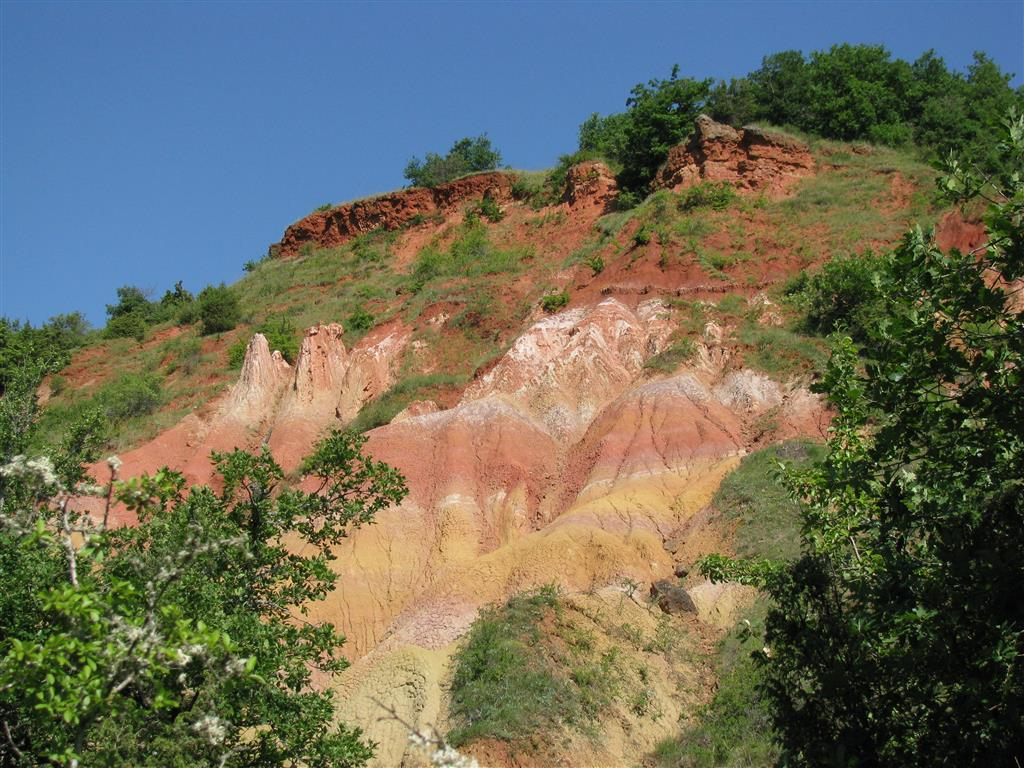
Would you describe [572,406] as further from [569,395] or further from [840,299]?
[840,299]

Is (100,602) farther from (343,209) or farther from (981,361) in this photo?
(343,209)

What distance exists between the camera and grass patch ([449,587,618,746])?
1830 centimetres

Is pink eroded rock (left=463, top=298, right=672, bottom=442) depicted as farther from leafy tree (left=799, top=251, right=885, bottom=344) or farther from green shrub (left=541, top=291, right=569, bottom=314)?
leafy tree (left=799, top=251, right=885, bottom=344)

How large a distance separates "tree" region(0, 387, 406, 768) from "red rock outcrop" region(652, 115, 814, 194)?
33652 millimetres

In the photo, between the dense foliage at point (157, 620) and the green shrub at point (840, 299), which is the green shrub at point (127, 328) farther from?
the dense foliage at point (157, 620)

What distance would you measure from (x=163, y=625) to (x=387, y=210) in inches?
2173

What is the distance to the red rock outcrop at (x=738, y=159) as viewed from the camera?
4547cm

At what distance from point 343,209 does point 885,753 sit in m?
58.8

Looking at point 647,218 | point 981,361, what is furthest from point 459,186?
point 981,361

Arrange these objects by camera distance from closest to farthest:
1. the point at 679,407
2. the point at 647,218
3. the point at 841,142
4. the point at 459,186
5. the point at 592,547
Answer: the point at 592,547 < the point at 679,407 < the point at 647,218 < the point at 841,142 < the point at 459,186

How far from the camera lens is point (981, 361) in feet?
27.5

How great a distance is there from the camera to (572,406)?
32500mm

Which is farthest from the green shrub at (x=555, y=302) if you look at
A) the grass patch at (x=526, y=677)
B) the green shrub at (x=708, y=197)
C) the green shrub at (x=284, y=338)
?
the grass patch at (x=526, y=677)

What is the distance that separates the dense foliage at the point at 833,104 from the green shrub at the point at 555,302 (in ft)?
41.2
